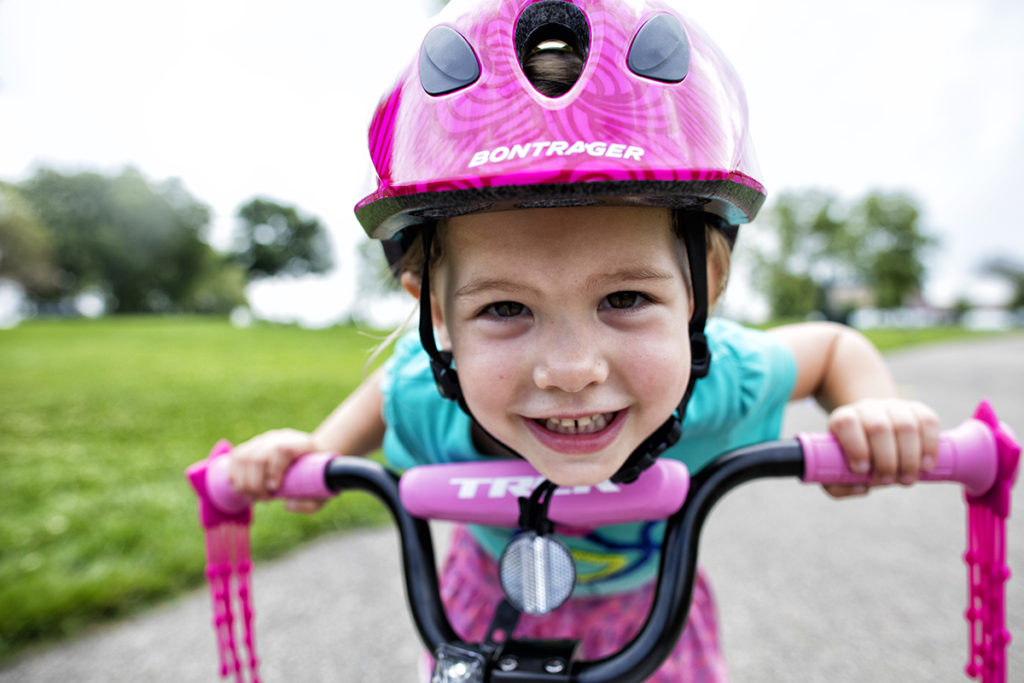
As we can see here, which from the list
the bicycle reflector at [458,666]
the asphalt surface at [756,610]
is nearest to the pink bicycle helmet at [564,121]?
the bicycle reflector at [458,666]

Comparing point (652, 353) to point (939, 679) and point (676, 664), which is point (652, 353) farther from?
point (939, 679)

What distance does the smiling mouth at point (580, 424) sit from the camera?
1210 mm

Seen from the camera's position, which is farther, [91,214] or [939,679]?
[91,214]

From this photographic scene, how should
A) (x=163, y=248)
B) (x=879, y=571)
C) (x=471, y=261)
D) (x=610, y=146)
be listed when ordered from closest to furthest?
(x=610, y=146)
(x=471, y=261)
(x=879, y=571)
(x=163, y=248)

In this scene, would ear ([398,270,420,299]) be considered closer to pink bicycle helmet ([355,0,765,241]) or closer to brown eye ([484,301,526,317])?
pink bicycle helmet ([355,0,765,241])

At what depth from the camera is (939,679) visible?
247 cm

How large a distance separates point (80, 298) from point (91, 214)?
17.3ft

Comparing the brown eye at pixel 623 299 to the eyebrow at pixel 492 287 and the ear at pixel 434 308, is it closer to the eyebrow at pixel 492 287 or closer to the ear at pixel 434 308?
the eyebrow at pixel 492 287

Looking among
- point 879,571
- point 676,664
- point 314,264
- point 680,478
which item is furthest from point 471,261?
point 314,264

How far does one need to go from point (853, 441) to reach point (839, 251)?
143 feet

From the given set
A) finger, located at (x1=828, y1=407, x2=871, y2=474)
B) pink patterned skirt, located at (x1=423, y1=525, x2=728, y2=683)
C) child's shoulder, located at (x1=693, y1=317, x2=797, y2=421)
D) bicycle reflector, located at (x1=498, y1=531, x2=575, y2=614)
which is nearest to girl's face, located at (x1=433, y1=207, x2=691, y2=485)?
bicycle reflector, located at (x1=498, y1=531, x2=575, y2=614)

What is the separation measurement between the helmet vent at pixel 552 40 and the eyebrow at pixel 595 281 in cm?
39

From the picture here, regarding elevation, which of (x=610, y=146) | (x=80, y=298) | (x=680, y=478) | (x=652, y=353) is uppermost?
(x=80, y=298)

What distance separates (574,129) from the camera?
109cm
